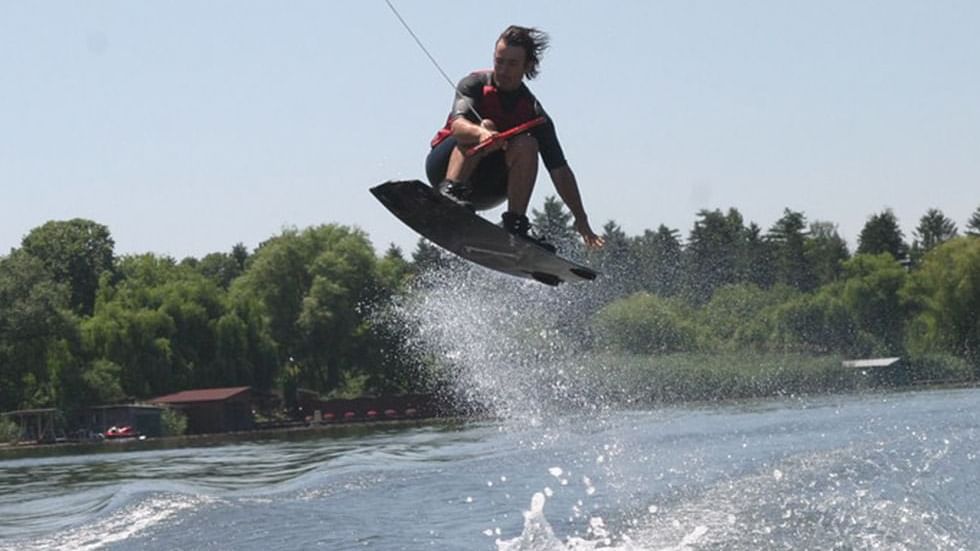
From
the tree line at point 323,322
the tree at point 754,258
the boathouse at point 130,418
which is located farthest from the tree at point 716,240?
the boathouse at point 130,418

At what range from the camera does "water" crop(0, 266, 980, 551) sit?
12.4 metres


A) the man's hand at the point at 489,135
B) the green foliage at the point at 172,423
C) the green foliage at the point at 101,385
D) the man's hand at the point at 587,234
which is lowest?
the man's hand at the point at 587,234

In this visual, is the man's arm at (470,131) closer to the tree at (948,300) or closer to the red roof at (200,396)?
the red roof at (200,396)

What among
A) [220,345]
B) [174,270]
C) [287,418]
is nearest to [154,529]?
[287,418]

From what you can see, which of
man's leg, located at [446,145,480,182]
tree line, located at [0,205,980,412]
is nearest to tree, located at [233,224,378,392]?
tree line, located at [0,205,980,412]

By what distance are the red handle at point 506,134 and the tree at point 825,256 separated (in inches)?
4103

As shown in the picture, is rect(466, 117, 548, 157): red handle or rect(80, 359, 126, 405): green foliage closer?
rect(466, 117, 548, 157): red handle

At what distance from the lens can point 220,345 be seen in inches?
2970

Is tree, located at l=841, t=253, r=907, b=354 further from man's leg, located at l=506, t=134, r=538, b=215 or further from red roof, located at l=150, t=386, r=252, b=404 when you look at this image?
man's leg, located at l=506, t=134, r=538, b=215

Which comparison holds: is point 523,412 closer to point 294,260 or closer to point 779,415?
point 779,415

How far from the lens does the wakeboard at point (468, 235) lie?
38.0 feet

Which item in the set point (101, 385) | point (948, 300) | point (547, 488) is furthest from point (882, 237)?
point (547, 488)

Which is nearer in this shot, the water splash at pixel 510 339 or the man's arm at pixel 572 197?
the man's arm at pixel 572 197

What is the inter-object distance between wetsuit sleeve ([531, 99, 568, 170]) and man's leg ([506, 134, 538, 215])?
0.45ft
